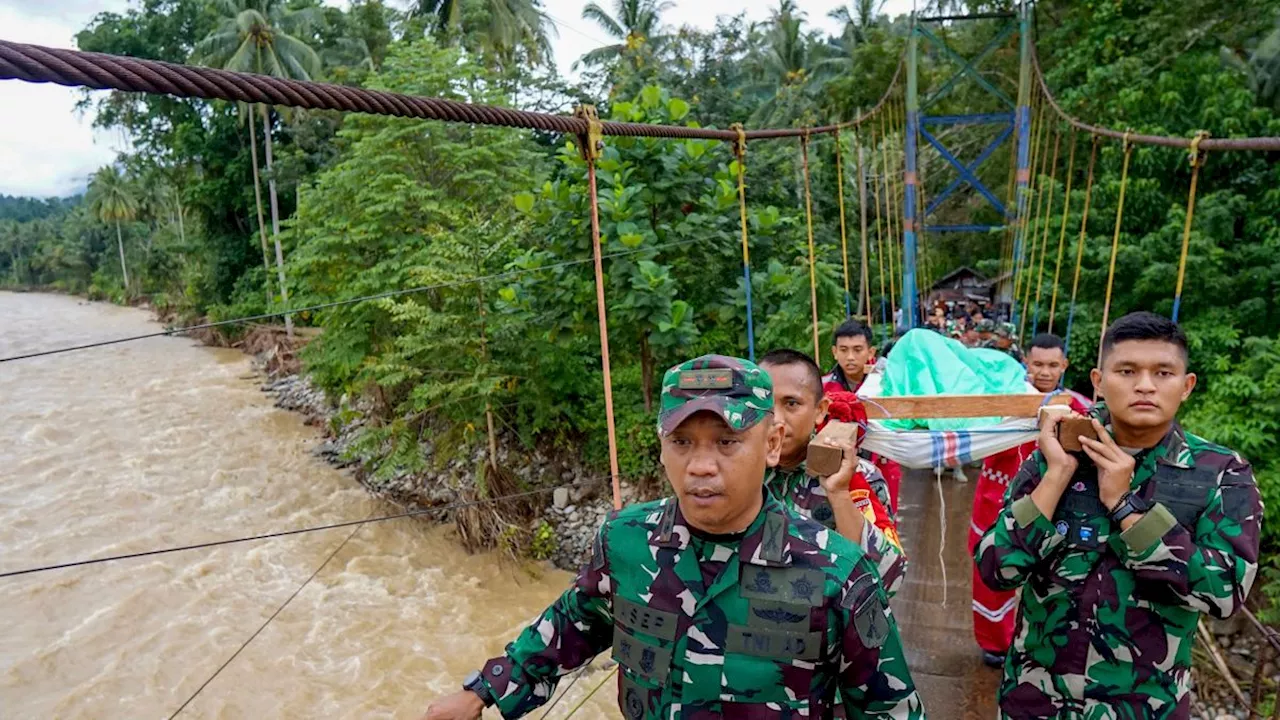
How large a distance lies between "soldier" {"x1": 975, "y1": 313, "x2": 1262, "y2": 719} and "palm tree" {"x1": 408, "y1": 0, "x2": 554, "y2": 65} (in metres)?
15.9

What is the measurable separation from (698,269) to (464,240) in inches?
92.1

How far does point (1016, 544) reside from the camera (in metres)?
1.59

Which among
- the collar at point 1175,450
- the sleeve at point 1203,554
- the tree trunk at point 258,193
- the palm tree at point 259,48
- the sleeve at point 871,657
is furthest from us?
the tree trunk at point 258,193

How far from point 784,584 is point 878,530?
1.74ft

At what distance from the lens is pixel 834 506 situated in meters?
1.49

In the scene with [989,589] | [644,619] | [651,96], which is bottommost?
[989,589]

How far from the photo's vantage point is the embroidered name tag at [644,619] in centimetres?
113

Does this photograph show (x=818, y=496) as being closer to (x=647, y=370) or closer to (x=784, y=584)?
(x=784, y=584)

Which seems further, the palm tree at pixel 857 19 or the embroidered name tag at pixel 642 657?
the palm tree at pixel 857 19

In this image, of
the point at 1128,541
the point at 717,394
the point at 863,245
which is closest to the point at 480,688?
the point at 717,394

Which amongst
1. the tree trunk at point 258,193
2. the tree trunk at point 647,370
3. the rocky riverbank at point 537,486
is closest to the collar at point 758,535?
the tree trunk at point 647,370

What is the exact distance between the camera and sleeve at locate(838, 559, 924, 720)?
3.51 ft

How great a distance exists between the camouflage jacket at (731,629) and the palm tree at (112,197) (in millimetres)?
34944

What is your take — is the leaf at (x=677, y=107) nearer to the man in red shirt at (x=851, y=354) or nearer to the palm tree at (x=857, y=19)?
the man in red shirt at (x=851, y=354)
